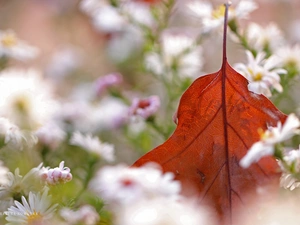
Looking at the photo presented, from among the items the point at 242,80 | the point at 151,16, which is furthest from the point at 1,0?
the point at 242,80

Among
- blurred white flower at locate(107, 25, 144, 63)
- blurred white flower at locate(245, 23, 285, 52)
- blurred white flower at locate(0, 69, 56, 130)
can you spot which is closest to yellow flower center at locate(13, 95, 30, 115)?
blurred white flower at locate(0, 69, 56, 130)

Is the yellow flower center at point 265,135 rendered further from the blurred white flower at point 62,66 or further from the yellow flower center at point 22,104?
the blurred white flower at point 62,66

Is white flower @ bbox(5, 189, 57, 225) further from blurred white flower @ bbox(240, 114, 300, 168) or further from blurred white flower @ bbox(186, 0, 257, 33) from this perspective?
blurred white flower @ bbox(186, 0, 257, 33)

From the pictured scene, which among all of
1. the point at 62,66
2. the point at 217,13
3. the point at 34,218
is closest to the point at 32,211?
the point at 34,218

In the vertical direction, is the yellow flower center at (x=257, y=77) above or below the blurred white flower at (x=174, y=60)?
below

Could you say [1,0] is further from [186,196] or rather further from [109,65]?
[186,196]

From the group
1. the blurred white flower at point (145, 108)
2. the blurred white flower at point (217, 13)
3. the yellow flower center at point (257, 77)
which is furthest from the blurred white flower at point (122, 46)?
the yellow flower center at point (257, 77)

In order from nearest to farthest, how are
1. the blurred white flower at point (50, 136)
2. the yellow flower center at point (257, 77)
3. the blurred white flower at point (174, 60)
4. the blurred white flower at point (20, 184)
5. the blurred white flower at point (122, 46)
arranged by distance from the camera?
the blurred white flower at point (20, 184) < the yellow flower center at point (257, 77) < the blurred white flower at point (50, 136) < the blurred white flower at point (174, 60) < the blurred white flower at point (122, 46)
